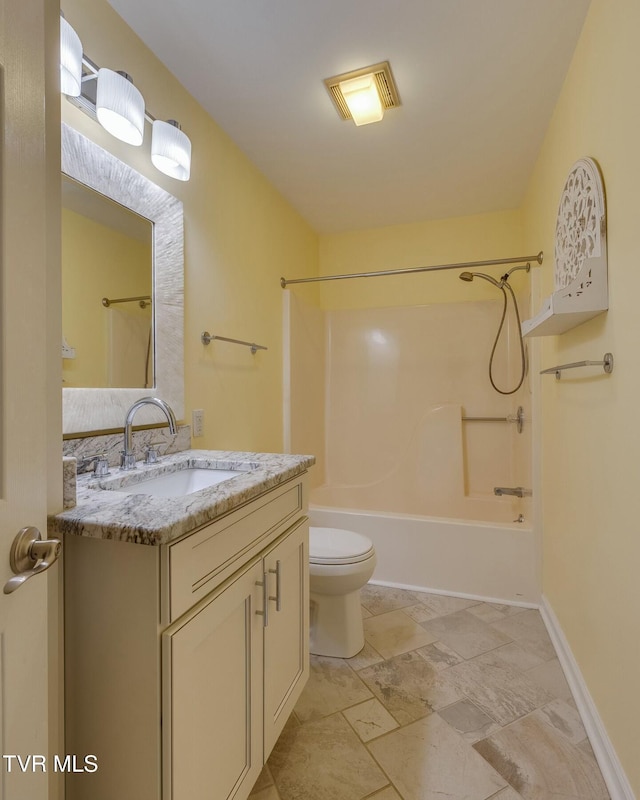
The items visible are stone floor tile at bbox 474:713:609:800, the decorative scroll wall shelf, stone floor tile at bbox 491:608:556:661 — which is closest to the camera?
stone floor tile at bbox 474:713:609:800

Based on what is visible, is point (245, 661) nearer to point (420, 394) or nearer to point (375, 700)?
point (375, 700)

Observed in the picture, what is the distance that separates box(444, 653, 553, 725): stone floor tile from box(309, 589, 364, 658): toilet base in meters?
0.40

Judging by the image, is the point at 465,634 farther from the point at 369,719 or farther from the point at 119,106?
the point at 119,106

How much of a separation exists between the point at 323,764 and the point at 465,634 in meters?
0.96

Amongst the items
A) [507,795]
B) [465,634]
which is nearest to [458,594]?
[465,634]

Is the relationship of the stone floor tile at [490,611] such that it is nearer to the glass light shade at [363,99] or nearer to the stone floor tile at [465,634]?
the stone floor tile at [465,634]

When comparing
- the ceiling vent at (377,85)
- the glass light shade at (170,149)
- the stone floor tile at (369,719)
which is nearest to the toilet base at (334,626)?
the stone floor tile at (369,719)

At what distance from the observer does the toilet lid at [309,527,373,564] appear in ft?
5.61

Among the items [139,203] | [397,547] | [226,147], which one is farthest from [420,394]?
[139,203]

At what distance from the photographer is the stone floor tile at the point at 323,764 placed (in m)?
1.16

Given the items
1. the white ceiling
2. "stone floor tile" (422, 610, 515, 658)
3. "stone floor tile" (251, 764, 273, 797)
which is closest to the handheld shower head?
the white ceiling

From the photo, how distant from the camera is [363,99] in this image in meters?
1.76

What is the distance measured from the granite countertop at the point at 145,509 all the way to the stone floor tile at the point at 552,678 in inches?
52.4

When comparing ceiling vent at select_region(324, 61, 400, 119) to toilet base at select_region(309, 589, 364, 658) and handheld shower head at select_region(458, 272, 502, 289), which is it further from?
toilet base at select_region(309, 589, 364, 658)
